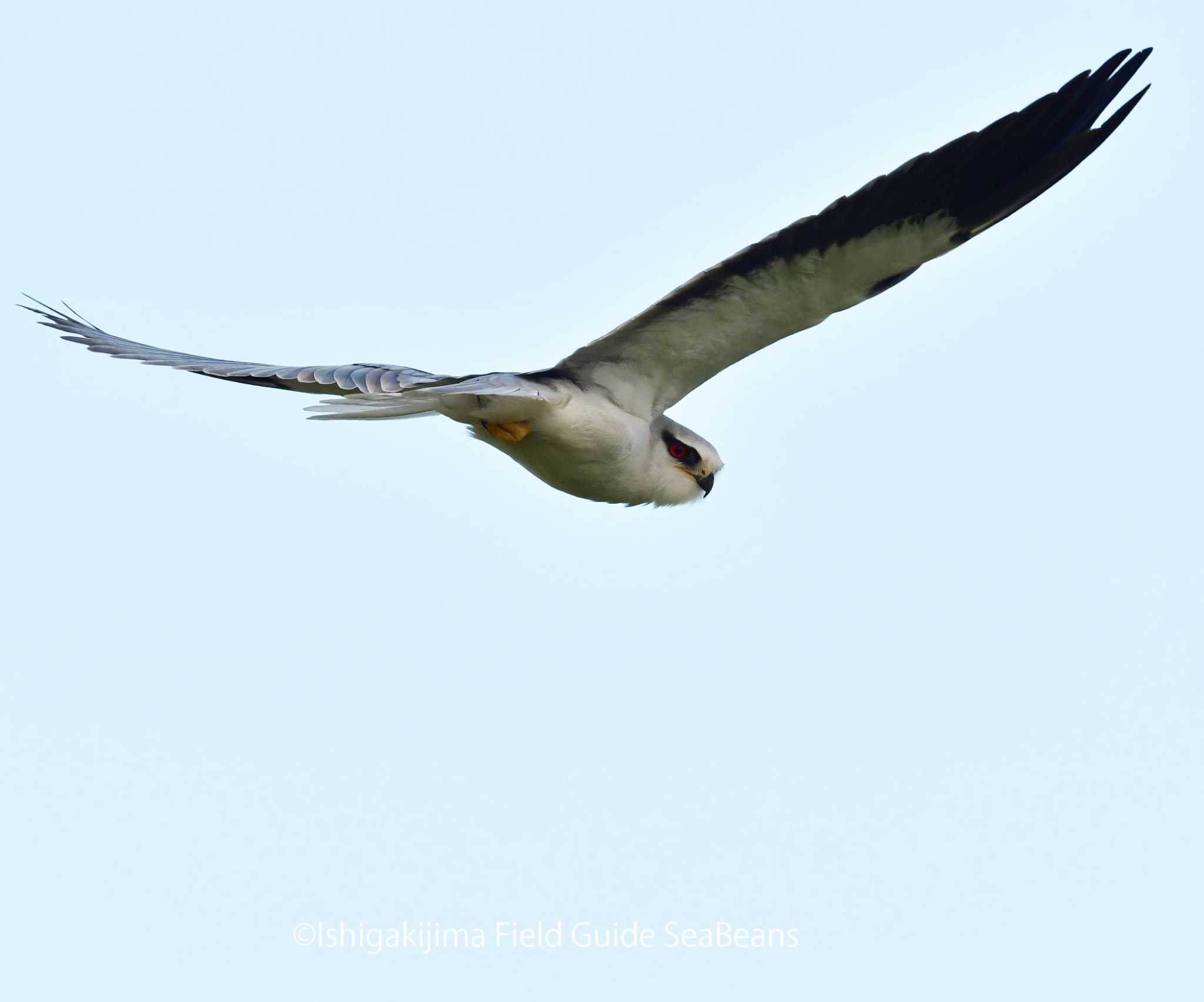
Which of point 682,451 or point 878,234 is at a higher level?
point 878,234

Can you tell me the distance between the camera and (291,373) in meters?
8.39

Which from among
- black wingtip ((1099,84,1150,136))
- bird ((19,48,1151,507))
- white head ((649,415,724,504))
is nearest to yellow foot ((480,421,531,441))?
bird ((19,48,1151,507))

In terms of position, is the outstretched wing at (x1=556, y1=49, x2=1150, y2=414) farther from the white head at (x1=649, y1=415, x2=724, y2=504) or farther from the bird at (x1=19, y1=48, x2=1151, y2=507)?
A: the white head at (x1=649, y1=415, x2=724, y2=504)

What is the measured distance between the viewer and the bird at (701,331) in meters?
8.24

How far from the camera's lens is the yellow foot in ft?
29.2

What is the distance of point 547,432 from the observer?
29.2ft

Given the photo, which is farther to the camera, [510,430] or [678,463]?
[678,463]

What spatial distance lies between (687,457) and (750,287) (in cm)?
135

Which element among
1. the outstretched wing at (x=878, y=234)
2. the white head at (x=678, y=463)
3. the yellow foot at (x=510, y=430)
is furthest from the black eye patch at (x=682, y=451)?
the yellow foot at (x=510, y=430)

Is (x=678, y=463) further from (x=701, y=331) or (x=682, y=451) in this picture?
(x=701, y=331)

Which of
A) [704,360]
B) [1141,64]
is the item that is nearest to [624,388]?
[704,360]

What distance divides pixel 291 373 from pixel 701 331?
217cm

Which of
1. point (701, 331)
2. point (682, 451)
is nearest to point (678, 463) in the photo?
point (682, 451)

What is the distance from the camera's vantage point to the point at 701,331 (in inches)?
359
